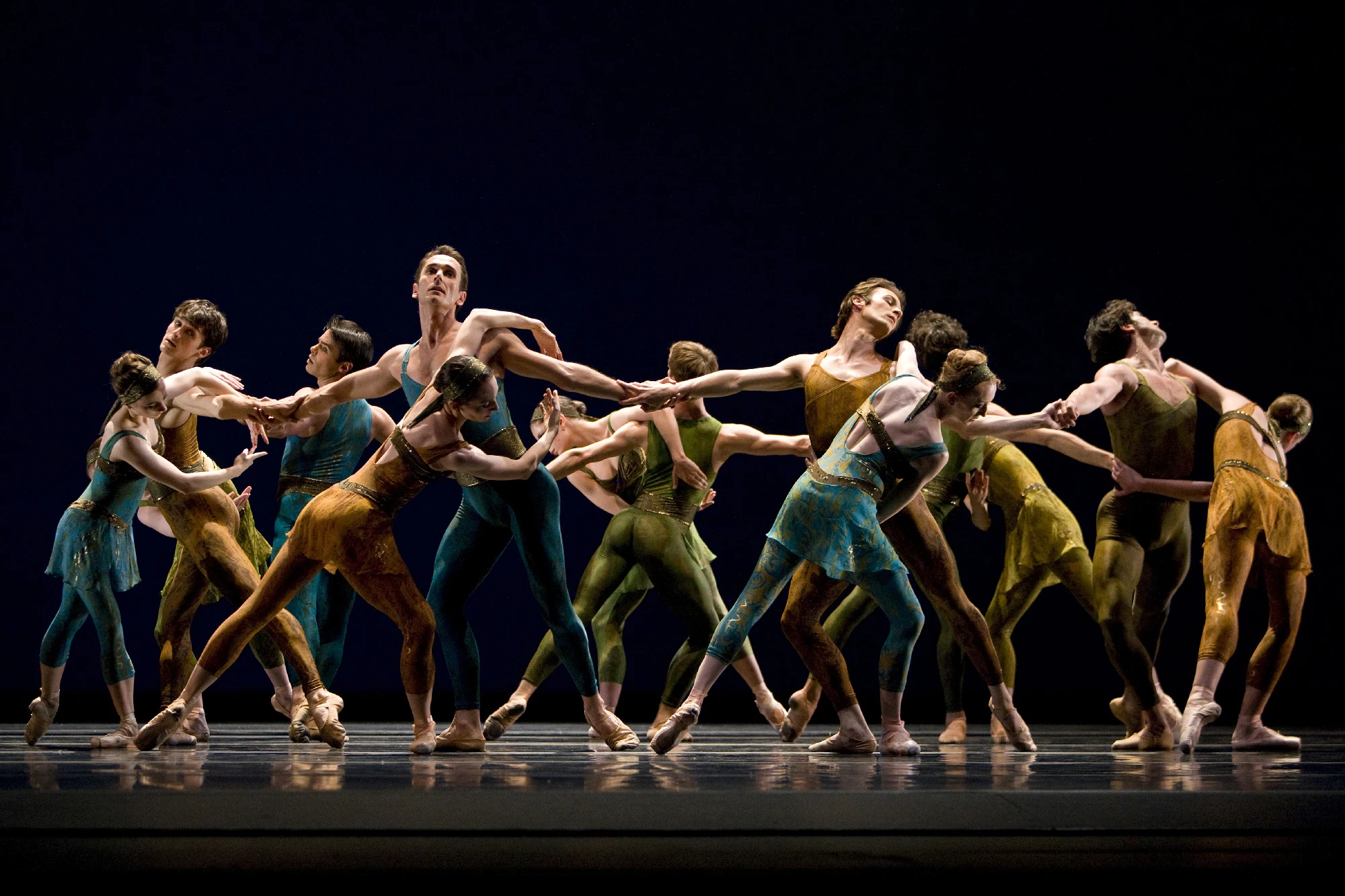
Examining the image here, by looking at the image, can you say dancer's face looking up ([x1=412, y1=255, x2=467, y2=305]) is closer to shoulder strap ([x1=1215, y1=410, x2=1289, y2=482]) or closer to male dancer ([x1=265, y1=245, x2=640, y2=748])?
male dancer ([x1=265, y1=245, x2=640, y2=748])

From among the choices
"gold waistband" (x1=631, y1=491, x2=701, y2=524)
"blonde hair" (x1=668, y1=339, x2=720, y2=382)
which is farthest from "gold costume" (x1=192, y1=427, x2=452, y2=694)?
"blonde hair" (x1=668, y1=339, x2=720, y2=382)

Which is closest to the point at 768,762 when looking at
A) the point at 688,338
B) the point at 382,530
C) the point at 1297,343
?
the point at 382,530

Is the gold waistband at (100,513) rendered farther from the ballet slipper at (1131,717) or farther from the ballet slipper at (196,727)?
the ballet slipper at (1131,717)

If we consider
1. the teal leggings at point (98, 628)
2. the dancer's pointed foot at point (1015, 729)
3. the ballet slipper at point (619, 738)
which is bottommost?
the ballet slipper at point (619, 738)

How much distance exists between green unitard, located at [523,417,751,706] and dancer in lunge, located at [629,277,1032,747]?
2.25ft

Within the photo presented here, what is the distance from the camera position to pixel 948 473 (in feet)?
19.7

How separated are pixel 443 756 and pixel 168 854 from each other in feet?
5.67

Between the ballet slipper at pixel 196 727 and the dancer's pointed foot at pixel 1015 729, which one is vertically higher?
the dancer's pointed foot at pixel 1015 729

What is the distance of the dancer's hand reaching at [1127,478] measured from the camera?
16.8 ft

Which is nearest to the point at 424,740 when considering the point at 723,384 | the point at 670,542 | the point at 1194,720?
the point at 670,542

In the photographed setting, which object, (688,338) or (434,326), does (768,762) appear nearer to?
(434,326)

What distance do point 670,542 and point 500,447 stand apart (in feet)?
4.43

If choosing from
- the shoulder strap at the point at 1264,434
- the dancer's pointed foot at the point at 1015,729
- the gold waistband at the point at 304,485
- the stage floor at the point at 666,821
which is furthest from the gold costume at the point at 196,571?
the shoulder strap at the point at 1264,434

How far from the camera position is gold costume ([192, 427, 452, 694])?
430cm
